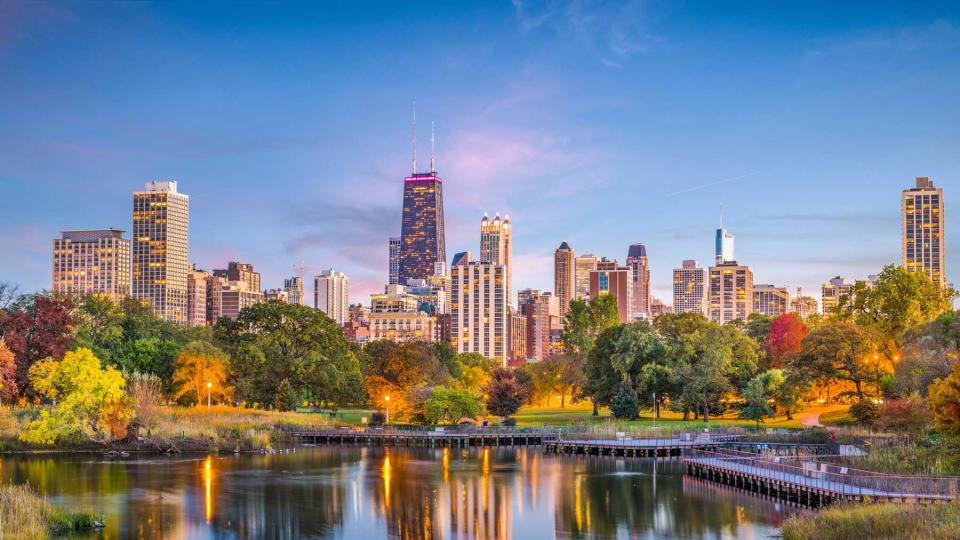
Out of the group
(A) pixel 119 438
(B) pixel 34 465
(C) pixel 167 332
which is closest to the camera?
(B) pixel 34 465

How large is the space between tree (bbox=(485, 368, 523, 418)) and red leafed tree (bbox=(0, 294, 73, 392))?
132 feet

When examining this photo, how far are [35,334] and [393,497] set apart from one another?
41.8 metres

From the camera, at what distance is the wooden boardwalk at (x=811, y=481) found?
41.6 meters

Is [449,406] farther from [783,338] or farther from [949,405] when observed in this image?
[949,405]

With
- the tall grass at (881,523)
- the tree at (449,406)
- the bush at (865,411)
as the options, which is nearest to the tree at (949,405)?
the tall grass at (881,523)

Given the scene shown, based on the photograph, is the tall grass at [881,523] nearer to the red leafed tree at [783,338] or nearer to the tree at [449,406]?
the tree at [449,406]

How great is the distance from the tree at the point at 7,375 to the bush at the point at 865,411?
60688 mm

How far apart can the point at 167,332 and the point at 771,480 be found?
8277cm

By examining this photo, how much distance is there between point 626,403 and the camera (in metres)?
89.2

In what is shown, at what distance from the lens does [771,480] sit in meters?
50.2

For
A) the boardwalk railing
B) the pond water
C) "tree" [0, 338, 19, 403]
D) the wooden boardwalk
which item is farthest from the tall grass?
"tree" [0, 338, 19, 403]

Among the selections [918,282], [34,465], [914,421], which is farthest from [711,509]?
[918,282]

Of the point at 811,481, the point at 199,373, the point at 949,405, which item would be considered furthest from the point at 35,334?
the point at 949,405

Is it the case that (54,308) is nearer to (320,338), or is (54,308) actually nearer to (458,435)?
(320,338)
